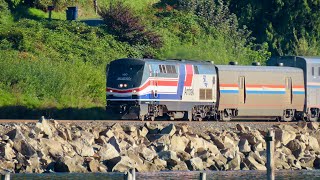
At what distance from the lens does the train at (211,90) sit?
1796 inches

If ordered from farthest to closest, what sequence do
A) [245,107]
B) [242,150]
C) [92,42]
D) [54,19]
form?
1. [54,19]
2. [92,42]
3. [245,107]
4. [242,150]

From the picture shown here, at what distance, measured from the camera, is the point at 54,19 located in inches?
2462

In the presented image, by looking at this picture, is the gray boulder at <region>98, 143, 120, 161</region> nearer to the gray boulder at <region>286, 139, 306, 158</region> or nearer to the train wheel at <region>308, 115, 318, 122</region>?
the gray boulder at <region>286, 139, 306, 158</region>

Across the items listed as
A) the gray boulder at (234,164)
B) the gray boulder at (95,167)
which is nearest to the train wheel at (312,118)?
the gray boulder at (234,164)

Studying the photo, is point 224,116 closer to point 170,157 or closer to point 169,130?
point 169,130

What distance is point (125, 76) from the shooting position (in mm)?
45719

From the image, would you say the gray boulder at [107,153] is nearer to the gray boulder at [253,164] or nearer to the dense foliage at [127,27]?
the gray boulder at [253,164]

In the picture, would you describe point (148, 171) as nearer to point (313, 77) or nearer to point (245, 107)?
point (245, 107)

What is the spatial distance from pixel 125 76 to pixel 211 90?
551 centimetres

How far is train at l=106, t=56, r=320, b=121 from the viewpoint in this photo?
45.6 m

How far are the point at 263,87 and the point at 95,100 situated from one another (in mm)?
8550

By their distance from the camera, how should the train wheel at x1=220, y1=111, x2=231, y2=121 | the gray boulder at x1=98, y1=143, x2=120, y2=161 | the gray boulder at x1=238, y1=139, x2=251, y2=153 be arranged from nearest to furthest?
the gray boulder at x1=98, y1=143, x2=120, y2=161 < the gray boulder at x1=238, y1=139, x2=251, y2=153 < the train wheel at x1=220, y1=111, x2=231, y2=121

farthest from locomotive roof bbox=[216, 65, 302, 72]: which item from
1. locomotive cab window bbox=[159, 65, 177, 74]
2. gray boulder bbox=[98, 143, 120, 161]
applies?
gray boulder bbox=[98, 143, 120, 161]

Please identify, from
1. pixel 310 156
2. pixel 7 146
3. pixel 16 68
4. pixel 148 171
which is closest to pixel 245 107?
pixel 310 156
